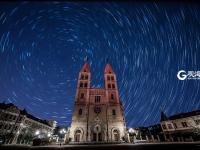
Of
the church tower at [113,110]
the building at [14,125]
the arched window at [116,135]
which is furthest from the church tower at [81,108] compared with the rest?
the building at [14,125]

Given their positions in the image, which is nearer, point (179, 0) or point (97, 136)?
point (179, 0)

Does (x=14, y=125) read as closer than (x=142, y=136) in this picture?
Yes

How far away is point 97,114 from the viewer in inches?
1357

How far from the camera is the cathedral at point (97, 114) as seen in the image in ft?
102

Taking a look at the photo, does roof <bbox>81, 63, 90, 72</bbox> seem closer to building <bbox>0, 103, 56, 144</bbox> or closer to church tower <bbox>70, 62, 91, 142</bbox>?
church tower <bbox>70, 62, 91, 142</bbox>

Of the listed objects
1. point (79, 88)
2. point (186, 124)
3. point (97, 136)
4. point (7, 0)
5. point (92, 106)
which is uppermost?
point (79, 88)

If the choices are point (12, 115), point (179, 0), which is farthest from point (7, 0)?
point (12, 115)

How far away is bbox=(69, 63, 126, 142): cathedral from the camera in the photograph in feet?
102

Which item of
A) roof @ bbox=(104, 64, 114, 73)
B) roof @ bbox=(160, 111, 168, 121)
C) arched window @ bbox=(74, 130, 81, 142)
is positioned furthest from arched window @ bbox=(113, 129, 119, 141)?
roof @ bbox=(160, 111, 168, 121)

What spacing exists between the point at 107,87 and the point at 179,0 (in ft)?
112

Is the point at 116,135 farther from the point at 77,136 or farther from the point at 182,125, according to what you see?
the point at 182,125

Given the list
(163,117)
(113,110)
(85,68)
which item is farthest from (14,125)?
(163,117)

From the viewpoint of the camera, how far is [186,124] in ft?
114

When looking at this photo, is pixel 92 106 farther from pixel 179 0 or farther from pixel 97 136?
pixel 179 0
